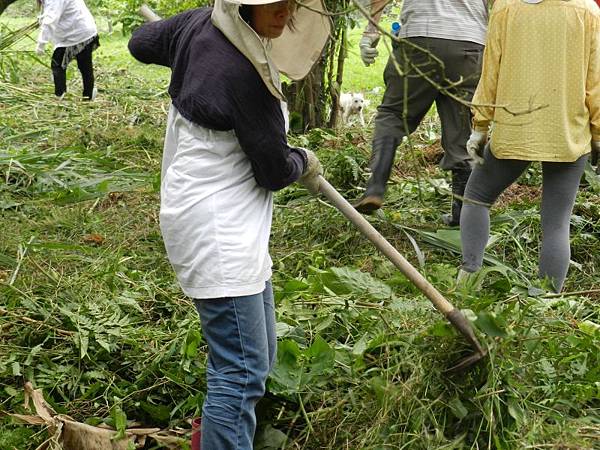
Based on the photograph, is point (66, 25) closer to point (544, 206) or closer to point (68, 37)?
point (68, 37)

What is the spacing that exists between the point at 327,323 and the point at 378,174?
4.37 ft

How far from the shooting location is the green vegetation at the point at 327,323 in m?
2.62

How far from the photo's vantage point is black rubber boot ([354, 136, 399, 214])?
4.28m

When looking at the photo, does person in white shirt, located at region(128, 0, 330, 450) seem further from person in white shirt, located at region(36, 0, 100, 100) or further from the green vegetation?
person in white shirt, located at region(36, 0, 100, 100)

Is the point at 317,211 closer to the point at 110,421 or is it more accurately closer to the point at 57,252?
the point at 57,252

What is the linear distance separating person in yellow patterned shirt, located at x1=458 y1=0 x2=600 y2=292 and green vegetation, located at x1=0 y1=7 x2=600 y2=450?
41cm

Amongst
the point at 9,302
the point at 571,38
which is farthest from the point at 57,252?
the point at 571,38

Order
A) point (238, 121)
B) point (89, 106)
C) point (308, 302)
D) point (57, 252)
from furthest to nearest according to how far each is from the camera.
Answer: point (89, 106)
point (57, 252)
point (308, 302)
point (238, 121)

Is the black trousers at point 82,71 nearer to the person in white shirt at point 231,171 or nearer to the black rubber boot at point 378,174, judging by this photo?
the black rubber boot at point 378,174

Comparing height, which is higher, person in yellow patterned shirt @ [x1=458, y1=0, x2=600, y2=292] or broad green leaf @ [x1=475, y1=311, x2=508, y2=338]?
person in yellow patterned shirt @ [x1=458, y1=0, x2=600, y2=292]

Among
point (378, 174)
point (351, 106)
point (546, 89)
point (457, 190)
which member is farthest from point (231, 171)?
point (351, 106)

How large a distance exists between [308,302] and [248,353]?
97 centimetres

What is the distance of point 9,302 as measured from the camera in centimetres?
342

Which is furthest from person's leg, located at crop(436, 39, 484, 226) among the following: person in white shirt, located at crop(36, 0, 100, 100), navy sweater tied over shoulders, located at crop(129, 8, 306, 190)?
person in white shirt, located at crop(36, 0, 100, 100)
